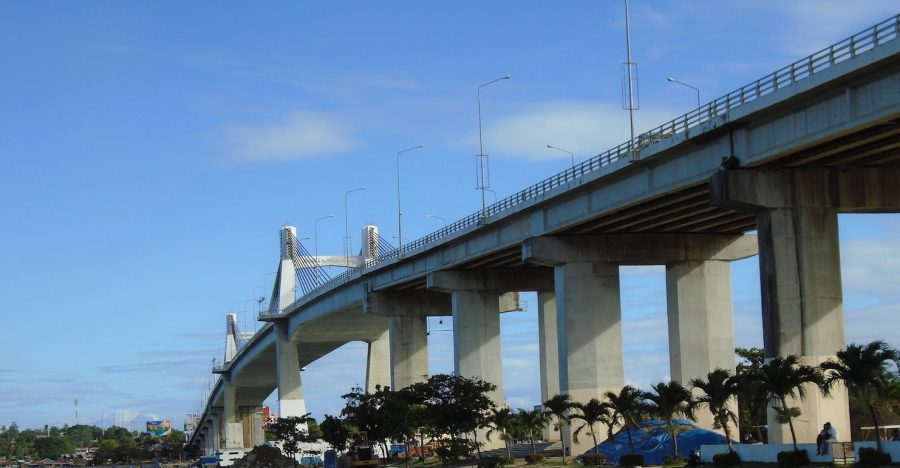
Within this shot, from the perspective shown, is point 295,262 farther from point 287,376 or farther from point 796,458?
point 796,458

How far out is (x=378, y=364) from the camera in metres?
150

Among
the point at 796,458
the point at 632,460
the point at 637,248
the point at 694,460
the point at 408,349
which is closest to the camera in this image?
the point at 796,458

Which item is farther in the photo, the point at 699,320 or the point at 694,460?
the point at 699,320

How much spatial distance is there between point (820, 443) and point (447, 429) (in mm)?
43041

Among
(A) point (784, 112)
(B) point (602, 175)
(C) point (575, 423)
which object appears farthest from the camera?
(C) point (575, 423)

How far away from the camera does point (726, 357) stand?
82375mm

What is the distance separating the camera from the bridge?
54.2 m

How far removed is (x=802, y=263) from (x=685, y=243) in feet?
84.5

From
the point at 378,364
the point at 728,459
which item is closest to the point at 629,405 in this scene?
the point at 728,459

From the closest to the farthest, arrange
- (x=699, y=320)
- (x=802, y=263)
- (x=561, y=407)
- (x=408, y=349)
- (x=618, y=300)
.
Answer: (x=802, y=263) < (x=561, y=407) < (x=618, y=300) < (x=699, y=320) < (x=408, y=349)

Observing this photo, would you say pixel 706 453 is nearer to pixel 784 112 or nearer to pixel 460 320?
pixel 784 112

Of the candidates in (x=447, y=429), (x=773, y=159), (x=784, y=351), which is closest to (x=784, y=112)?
(x=773, y=159)

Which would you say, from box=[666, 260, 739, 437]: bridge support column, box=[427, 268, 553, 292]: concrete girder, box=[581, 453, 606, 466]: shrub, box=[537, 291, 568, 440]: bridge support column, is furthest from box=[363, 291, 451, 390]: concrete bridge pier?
box=[581, 453, 606, 466]: shrub

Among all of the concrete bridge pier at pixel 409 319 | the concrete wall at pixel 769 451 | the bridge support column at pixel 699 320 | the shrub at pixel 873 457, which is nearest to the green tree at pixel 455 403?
the bridge support column at pixel 699 320
